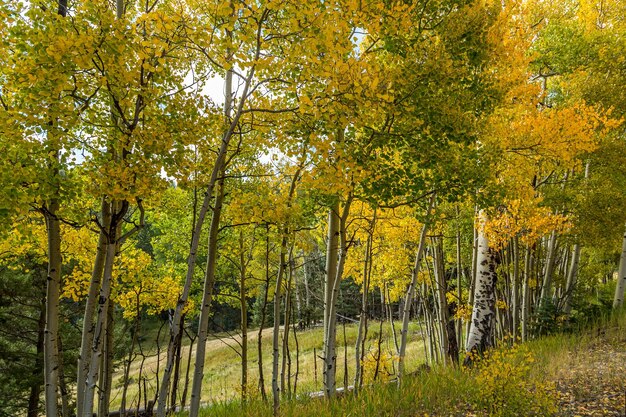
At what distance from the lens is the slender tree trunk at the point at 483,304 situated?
24.0 feet

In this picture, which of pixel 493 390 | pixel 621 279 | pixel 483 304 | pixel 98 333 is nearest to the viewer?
pixel 98 333

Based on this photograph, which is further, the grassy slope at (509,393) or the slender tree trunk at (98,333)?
the grassy slope at (509,393)

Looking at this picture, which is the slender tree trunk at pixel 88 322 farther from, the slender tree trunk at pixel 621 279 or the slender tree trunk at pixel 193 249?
the slender tree trunk at pixel 621 279

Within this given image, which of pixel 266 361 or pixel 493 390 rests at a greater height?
pixel 493 390

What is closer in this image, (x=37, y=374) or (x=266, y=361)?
(x=37, y=374)

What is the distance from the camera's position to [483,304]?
7449 millimetres

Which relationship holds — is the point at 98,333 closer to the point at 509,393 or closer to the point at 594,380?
the point at 509,393

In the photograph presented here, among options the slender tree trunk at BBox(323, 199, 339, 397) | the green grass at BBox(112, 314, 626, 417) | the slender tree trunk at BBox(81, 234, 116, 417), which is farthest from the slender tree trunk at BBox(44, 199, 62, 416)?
the slender tree trunk at BBox(323, 199, 339, 397)

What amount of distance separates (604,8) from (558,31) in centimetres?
264

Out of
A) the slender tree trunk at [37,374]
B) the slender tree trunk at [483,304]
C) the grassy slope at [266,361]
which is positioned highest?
the slender tree trunk at [483,304]

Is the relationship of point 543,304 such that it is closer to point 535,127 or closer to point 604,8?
point 535,127

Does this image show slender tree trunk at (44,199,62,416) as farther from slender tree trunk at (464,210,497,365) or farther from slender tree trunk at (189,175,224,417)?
slender tree trunk at (464,210,497,365)

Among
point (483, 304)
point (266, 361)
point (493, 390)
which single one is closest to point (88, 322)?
point (493, 390)

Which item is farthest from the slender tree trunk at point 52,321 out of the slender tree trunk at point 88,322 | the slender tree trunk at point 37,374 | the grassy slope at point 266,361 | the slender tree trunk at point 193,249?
the grassy slope at point 266,361
